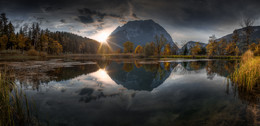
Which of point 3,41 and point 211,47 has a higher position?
point 3,41

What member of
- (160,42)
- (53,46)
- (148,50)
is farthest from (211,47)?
(53,46)

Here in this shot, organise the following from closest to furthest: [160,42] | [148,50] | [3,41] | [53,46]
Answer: [3,41] → [53,46] → [148,50] → [160,42]

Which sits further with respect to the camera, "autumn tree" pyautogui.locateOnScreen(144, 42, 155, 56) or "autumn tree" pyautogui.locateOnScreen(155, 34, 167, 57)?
"autumn tree" pyautogui.locateOnScreen(155, 34, 167, 57)

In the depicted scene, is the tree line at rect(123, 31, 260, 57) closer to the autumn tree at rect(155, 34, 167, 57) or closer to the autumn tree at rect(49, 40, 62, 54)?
the autumn tree at rect(155, 34, 167, 57)

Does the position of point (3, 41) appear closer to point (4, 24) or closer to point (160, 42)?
point (4, 24)

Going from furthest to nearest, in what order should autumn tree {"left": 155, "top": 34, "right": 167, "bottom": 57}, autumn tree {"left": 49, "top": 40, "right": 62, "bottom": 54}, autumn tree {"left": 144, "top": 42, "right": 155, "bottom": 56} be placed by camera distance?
autumn tree {"left": 155, "top": 34, "right": 167, "bottom": 57}
autumn tree {"left": 144, "top": 42, "right": 155, "bottom": 56}
autumn tree {"left": 49, "top": 40, "right": 62, "bottom": 54}

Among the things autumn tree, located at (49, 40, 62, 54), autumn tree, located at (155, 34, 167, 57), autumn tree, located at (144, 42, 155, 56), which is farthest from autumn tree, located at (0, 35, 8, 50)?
autumn tree, located at (155, 34, 167, 57)

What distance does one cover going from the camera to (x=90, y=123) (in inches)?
184

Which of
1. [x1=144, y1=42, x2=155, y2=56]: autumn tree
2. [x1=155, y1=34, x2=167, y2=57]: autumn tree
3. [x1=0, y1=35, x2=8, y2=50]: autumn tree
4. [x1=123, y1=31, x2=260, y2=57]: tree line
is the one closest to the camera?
[x1=0, y1=35, x2=8, y2=50]: autumn tree

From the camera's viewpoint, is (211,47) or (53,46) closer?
(211,47)

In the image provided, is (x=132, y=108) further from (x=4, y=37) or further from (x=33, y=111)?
(x=4, y=37)

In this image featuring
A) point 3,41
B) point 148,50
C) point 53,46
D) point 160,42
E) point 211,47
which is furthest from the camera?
point 160,42

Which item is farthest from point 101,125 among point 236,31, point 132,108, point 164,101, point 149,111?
point 236,31

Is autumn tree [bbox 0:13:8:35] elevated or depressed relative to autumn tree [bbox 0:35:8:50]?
elevated
